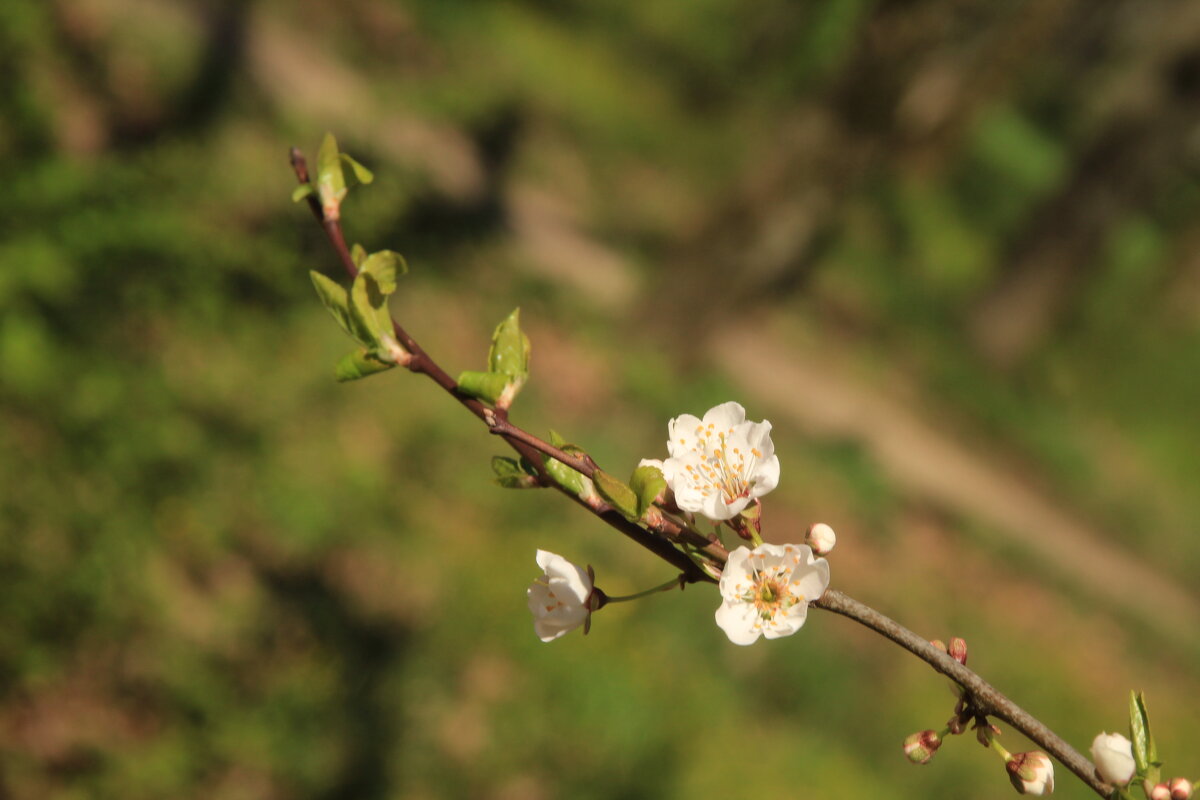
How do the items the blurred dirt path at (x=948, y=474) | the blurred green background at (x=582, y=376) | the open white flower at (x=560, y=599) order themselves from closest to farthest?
the open white flower at (x=560, y=599), the blurred green background at (x=582, y=376), the blurred dirt path at (x=948, y=474)

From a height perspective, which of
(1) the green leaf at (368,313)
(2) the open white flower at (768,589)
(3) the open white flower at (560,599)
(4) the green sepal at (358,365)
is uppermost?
(1) the green leaf at (368,313)

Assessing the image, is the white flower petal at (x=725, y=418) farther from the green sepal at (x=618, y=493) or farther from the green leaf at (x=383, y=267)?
the green leaf at (x=383, y=267)

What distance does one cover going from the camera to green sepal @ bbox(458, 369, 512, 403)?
1128 millimetres

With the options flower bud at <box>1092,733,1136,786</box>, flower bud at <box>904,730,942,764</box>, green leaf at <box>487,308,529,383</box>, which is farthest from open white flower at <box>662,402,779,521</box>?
flower bud at <box>1092,733,1136,786</box>

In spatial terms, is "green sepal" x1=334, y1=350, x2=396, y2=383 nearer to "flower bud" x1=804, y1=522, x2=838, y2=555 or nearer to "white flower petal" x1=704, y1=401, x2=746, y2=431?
"white flower petal" x1=704, y1=401, x2=746, y2=431

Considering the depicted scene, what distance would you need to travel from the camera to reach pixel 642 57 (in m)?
9.06

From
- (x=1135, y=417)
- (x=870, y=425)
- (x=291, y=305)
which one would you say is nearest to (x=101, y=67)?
(x=291, y=305)

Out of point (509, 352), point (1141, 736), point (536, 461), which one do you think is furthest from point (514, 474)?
point (1141, 736)

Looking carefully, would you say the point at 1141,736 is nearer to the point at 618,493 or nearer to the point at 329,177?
the point at 618,493

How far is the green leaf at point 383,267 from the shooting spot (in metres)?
1.14

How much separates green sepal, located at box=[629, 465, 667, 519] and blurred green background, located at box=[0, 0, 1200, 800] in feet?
7.76

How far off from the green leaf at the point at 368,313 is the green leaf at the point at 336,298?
11 millimetres

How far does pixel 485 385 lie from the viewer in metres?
1.13

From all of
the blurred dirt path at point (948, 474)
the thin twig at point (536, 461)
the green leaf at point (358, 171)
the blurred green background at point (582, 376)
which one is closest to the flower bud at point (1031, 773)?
the thin twig at point (536, 461)
